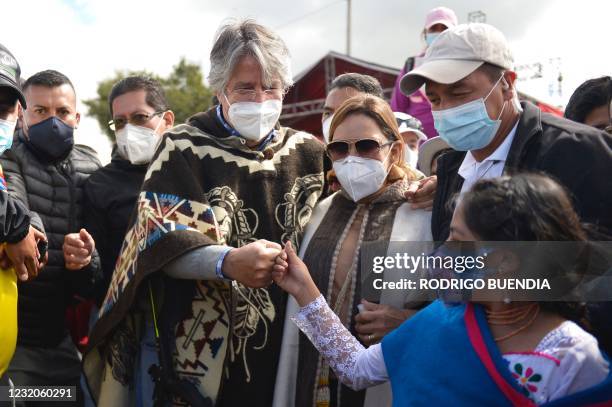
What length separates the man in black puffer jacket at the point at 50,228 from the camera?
3588 millimetres

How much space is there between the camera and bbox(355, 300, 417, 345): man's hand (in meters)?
2.77

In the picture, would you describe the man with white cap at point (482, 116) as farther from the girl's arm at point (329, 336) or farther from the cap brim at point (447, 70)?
the girl's arm at point (329, 336)

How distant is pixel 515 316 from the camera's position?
208cm

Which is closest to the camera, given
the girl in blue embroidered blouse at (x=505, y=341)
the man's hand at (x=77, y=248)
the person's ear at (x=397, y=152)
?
the girl in blue embroidered blouse at (x=505, y=341)

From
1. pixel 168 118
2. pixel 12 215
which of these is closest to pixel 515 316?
pixel 12 215

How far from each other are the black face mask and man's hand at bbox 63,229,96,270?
2.12 ft

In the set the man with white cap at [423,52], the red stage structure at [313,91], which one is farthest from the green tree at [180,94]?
the man with white cap at [423,52]

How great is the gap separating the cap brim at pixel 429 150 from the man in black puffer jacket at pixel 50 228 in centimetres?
181

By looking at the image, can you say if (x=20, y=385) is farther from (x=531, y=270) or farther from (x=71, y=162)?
(x=531, y=270)

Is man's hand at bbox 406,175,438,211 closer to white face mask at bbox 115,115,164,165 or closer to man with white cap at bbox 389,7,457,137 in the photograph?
white face mask at bbox 115,115,164,165

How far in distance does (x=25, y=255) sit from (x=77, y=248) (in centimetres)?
33

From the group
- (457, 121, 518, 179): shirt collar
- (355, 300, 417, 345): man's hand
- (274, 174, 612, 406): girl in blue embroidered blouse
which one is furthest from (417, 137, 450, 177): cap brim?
(274, 174, 612, 406): girl in blue embroidered blouse

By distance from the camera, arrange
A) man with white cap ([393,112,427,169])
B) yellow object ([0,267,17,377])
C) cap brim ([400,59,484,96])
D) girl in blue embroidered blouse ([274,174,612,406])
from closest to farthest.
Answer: girl in blue embroidered blouse ([274,174,612,406])
cap brim ([400,59,484,96])
yellow object ([0,267,17,377])
man with white cap ([393,112,427,169])

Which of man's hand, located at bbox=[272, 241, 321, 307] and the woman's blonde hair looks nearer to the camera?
man's hand, located at bbox=[272, 241, 321, 307]
